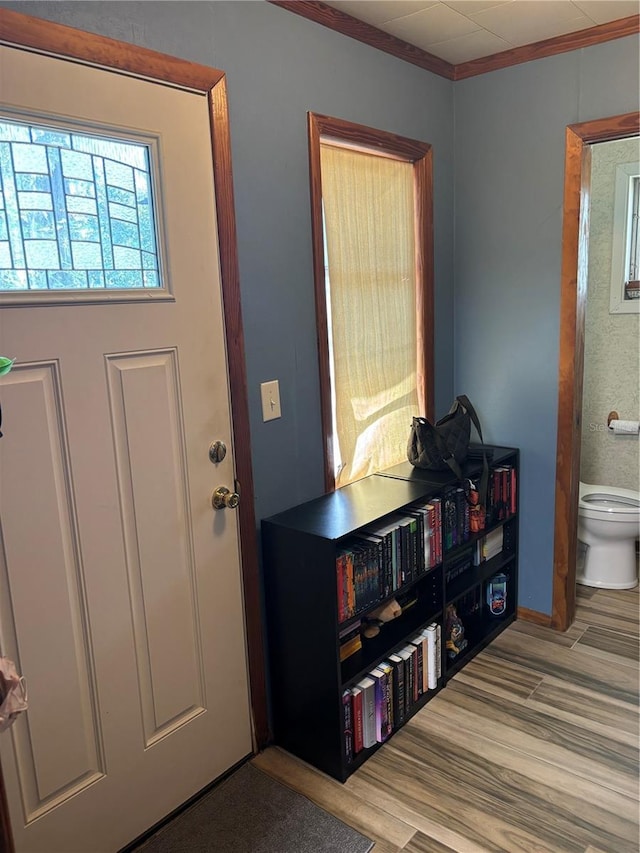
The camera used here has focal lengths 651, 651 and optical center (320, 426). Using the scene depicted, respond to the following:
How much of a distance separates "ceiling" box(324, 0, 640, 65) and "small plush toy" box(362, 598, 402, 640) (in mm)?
1981

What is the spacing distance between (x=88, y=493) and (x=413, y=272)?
5.57 ft

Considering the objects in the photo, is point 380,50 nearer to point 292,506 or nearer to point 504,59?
point 504,59

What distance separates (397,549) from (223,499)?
2.08ft

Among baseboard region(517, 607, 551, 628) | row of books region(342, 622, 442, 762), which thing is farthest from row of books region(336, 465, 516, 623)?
baseboard region(517, 607, 551, 628)

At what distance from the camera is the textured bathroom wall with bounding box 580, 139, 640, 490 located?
344 centimetres

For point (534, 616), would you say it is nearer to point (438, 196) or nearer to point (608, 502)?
point (608, 502)

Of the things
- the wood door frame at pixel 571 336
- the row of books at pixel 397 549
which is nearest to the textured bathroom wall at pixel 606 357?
the wood door frame at pixel 571 336

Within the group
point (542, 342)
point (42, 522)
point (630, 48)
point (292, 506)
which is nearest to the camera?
point (42, 522)

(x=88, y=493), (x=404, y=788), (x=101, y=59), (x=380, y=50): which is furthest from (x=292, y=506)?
(x=380, y=50)

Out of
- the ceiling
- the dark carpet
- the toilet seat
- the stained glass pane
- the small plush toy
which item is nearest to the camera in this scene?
the stained glass pane

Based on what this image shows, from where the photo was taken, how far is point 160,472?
1.77 metres

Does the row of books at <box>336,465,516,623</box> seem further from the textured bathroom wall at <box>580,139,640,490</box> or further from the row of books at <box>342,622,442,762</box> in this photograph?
the textured bathroom wall at <box>580,139,640,490</box>

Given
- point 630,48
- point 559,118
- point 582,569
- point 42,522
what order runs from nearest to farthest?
1. point 42,522
2. point 630,48
3. point 559,118
4. point 582,569

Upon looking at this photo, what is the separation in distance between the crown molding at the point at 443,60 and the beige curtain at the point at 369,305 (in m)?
0.38
